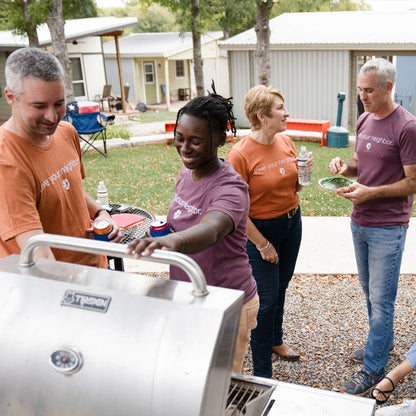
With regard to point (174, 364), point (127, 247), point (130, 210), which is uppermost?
point (127, 247)

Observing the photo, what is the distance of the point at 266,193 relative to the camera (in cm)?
302

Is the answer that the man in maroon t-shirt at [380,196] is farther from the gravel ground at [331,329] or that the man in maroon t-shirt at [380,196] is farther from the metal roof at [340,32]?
the metal roof at [340,32]

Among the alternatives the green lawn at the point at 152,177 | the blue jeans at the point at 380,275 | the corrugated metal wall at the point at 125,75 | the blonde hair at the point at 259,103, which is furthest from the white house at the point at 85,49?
the blue jeans at the point at 380,275

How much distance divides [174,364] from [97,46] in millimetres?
24073

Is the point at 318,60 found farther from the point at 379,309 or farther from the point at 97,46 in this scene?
the point at 379,309

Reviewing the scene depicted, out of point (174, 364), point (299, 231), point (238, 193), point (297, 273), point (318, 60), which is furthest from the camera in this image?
point (318, 60)

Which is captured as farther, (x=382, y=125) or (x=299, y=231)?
(x=299, y=231)

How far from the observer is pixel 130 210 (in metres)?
4.18

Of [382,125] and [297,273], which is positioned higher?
[382,125]

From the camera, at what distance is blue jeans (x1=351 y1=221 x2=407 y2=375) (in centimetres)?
309

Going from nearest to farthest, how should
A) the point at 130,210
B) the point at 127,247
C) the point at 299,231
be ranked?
the point at 127,247 → the point at 299,231 → the point at 130,210

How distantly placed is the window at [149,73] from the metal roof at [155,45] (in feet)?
4.01

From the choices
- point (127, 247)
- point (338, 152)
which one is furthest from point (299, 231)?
point (338, 152)

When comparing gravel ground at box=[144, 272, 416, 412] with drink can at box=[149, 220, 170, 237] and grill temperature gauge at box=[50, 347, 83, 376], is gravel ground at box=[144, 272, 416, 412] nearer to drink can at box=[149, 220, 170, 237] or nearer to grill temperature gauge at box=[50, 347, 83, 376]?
drink can at box=[149, 220, 170, 237]
